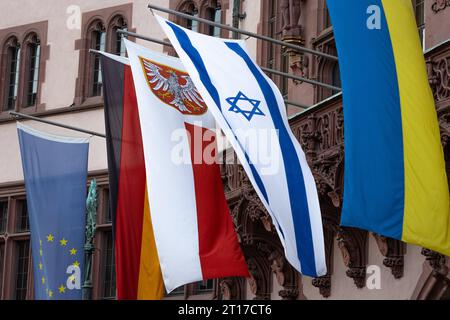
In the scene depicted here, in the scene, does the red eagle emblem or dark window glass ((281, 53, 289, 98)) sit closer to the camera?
the red eagle emblem

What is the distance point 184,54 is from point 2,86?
56.9ft

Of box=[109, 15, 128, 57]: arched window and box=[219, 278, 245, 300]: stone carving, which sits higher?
box=[109, 15, 128, 57]: arched window

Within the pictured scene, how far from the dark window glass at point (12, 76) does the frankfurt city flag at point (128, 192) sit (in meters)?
14.5

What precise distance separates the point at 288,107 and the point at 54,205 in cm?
512

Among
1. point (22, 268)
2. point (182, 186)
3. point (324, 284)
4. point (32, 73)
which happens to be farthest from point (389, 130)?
point (32, 73)

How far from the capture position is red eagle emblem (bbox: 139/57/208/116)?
2297 centimetres

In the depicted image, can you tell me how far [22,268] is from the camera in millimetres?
37312

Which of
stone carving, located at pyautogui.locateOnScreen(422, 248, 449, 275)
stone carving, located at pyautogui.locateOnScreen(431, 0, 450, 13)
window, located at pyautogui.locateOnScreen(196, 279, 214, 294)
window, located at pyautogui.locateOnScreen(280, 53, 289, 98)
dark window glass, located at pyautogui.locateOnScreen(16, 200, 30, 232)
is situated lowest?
stone carving, located at pyautogui.locateOnScreen(422, 248, 449, 275)

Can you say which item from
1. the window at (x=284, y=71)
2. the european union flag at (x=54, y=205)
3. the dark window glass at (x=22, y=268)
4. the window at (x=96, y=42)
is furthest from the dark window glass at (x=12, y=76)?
the european union flag at (x=54, y=205)

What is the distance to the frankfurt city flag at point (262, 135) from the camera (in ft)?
67.1

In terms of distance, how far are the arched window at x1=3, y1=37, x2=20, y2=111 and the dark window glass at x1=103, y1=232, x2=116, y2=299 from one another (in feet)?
15.6

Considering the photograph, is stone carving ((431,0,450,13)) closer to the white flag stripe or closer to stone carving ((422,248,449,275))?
stone carving ((422,248,449,275))

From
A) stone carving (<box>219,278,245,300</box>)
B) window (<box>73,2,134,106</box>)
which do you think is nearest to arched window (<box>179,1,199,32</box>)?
window (<box>73,2,134,106</box>)

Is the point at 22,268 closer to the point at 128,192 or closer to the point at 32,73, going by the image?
the point at 32,73
